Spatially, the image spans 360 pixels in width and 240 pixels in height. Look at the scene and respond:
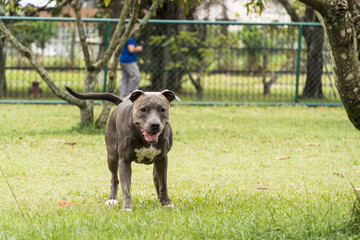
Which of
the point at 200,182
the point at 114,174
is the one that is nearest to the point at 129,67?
the point at 200,182

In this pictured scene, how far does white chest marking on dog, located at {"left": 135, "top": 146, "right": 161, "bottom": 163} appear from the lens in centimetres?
426

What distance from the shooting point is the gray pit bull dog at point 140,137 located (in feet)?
13.4

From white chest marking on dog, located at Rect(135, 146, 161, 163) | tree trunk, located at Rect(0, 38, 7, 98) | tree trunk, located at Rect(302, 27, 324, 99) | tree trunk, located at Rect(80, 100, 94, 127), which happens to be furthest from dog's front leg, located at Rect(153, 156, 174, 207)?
tree trunk, located at Rect(302, 27, 324, 99)

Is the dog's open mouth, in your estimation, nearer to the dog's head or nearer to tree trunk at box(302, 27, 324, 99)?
the dog's head

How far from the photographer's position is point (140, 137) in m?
4.29

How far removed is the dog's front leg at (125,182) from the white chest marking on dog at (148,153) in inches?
5.2

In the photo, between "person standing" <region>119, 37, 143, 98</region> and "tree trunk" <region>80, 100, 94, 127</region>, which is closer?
"tree trunk" <region>80, 100, 94, 127</region>

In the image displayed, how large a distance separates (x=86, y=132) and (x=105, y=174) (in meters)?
2.77

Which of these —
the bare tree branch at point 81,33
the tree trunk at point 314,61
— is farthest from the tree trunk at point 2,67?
the tree trunk at point 314,61

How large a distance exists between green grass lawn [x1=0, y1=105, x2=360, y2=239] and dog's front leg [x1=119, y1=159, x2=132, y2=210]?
0.42 ft

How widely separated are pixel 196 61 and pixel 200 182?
986 cm

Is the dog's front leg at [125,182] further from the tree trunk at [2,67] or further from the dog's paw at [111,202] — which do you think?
the tree trunk at [2,67]

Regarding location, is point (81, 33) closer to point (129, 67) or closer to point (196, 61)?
point (129, 67)

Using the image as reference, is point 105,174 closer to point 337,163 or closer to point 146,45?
point 337,163
